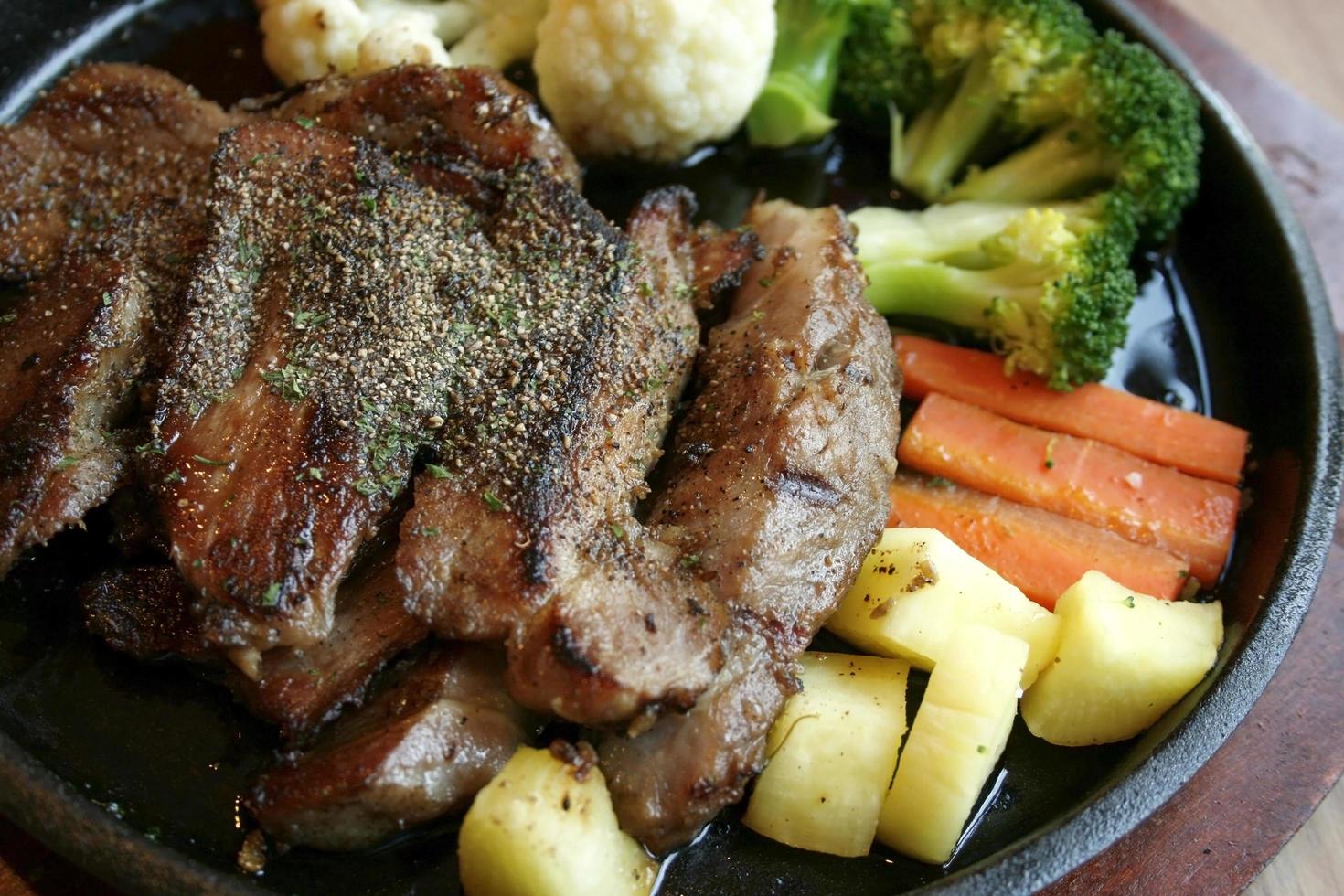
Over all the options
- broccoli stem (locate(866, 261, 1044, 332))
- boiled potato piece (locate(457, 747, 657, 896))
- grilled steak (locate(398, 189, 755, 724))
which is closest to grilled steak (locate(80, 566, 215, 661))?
grilled steak (locate(398, 189, 755, 724))

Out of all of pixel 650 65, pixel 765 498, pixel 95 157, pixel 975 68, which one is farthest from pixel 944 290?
pixel 95 157

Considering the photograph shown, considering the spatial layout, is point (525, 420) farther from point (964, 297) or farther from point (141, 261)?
point (964, 297)

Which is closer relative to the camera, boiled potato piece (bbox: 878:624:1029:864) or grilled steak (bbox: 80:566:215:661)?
boiled potato piece (bbox: 878:624:1029:864)

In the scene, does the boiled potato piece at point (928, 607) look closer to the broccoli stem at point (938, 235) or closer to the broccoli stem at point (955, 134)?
the broccoli stem at point (938, 235)

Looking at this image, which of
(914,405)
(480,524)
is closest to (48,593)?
(480,524)

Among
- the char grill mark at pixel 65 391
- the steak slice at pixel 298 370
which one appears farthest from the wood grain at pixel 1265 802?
the char grill mark at pixel 65 391

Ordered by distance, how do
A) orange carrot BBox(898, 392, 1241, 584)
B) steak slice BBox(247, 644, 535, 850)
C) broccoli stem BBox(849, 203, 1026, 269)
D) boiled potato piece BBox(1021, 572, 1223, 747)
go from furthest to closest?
broccoli stem BBox(849, 203, 1026, 269), orange carrot BBox(898, 392, 1241, 584), boiled potato piece BBox(1021, 572, 1223, 747), steak slice BBox(247, 644, 535, 850)

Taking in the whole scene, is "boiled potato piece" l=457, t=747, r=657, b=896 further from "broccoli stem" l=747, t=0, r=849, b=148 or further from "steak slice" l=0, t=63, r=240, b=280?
"broccoli stem" l=747, t=0, r=849, b=148

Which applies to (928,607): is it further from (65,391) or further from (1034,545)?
(65,391)
